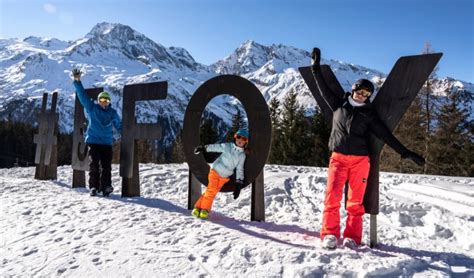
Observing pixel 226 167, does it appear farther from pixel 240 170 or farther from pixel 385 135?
pixel 385 135

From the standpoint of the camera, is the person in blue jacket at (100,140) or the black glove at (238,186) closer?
the black glove at (238,186)

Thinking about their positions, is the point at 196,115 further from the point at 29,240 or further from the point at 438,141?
the point at 438,141

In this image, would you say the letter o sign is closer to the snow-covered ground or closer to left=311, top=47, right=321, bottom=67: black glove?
the snow-covered ground

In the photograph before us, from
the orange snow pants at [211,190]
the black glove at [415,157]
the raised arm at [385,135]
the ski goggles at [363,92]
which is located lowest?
the orange snow pants at [211,190]

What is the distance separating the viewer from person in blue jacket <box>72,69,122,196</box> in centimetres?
632

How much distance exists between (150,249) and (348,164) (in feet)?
7.36

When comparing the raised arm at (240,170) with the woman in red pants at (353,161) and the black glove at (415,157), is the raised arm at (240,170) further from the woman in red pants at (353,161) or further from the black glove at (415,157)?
the black glove at (415,157)

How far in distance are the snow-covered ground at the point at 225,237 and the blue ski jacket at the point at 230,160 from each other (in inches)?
27.2

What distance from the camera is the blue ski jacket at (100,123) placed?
632 centimetres

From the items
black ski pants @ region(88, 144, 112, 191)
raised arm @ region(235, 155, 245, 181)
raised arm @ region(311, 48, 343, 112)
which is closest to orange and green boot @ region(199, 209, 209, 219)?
raised arm @ region(235, 155, 245, 181)

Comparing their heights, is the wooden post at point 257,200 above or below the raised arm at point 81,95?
below

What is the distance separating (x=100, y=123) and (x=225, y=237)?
3727 millimetres

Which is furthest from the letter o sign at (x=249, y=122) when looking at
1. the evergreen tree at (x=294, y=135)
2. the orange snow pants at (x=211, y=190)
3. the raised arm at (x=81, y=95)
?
the evergreen tree at (x=294, y=135)

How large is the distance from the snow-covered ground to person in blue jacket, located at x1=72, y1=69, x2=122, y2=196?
1.22 ft
